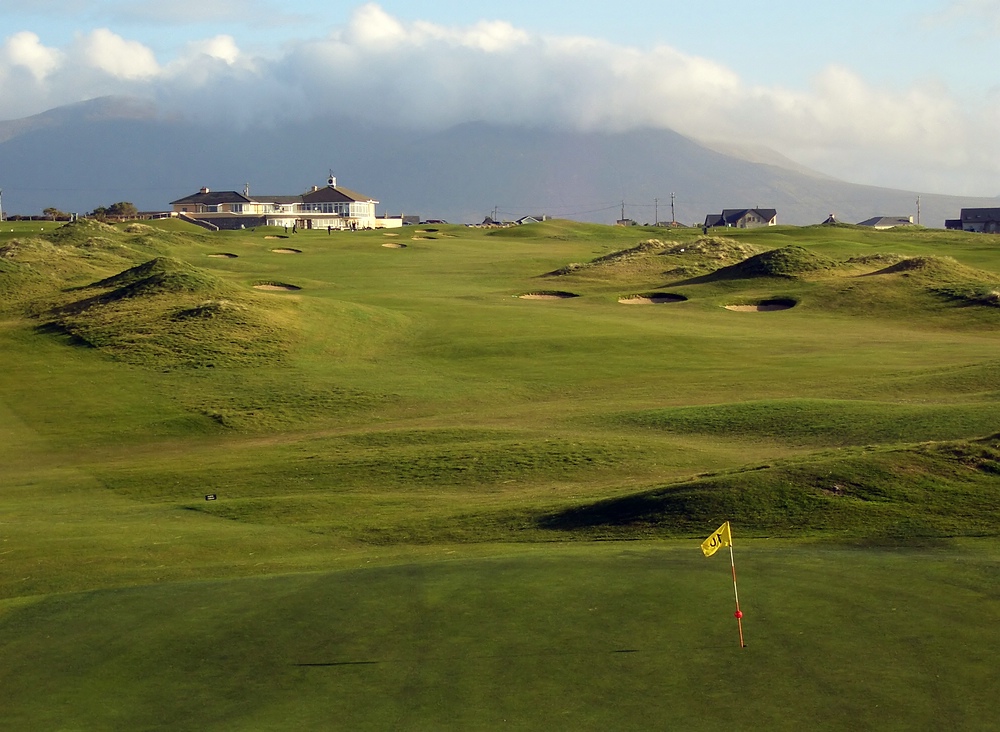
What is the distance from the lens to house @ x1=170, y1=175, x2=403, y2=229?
160m

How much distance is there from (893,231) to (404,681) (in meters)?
112

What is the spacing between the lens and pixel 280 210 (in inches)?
6983

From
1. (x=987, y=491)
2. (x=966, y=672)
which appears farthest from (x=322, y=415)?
(x=966, y=672)

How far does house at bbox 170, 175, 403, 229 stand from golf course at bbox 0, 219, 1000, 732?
97212 millimetres

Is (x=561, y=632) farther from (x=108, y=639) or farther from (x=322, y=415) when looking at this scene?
(x=322, y=415)

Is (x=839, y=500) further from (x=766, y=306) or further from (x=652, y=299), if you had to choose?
(x=652, y=299)

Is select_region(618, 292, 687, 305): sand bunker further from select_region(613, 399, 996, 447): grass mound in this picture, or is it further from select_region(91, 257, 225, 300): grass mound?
select_region(613, 399, 996, 447): grass mound

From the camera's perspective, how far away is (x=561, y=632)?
13.2m

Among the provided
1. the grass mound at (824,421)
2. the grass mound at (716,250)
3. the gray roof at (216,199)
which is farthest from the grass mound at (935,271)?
the gray roof at (216,199)

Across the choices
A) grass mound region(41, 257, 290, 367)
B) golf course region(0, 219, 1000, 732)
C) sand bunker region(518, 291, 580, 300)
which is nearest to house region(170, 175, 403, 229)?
sand bunker region(518, 291, 580, 300)

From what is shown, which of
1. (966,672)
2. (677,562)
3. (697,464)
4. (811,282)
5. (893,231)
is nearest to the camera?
A: (966,672)

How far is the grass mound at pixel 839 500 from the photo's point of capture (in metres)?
18.9

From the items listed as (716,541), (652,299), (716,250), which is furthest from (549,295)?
(716,541)

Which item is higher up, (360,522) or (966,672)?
(966,672)
